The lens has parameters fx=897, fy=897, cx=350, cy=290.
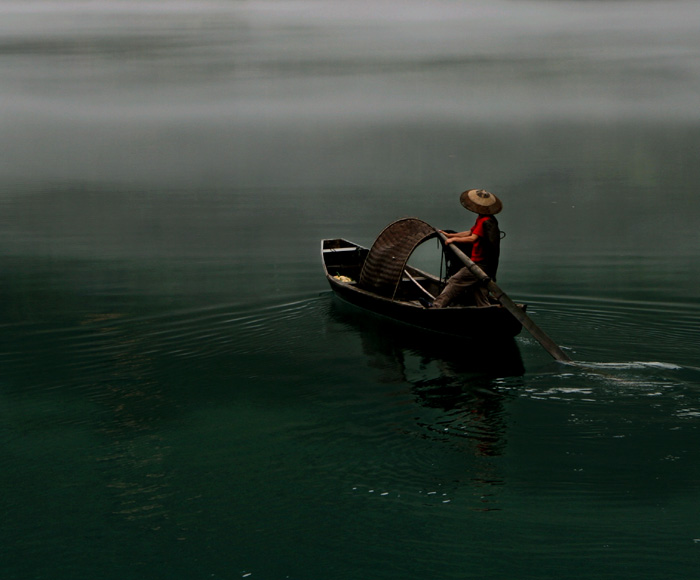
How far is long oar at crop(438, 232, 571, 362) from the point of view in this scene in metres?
13.0

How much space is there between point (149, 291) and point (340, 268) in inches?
156

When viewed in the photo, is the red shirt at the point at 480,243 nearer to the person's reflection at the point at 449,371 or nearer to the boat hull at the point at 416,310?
the boat hull at the point at 416,310

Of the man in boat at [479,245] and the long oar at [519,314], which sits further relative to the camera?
the man in boat at [479,245]

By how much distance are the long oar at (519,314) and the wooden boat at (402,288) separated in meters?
0.25

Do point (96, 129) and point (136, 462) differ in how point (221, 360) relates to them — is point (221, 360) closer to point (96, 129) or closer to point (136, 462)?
point (136, 462)

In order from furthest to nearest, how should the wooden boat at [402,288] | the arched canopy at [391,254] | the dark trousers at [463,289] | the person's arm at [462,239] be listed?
1. the arched canopy at [391,254]
2. the dark trousers at [463,289]
3. the person's arm at [462,239]
4. the wooden boat at [402,288]

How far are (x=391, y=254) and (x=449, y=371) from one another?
3.21m

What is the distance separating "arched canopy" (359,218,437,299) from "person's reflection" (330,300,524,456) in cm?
67

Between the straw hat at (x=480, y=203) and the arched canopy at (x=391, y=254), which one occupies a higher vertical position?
the straw hat at (x=480, y=203)

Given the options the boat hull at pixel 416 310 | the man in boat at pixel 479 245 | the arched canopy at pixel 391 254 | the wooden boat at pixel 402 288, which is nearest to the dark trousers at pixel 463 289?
the man in boat at pixel 479 245

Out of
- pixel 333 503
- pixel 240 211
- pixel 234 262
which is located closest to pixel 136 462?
Result: pixel 333 503

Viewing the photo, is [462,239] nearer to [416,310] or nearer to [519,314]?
[416,310]

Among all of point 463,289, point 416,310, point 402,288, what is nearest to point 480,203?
point 463,289

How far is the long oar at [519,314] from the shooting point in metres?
13.0
